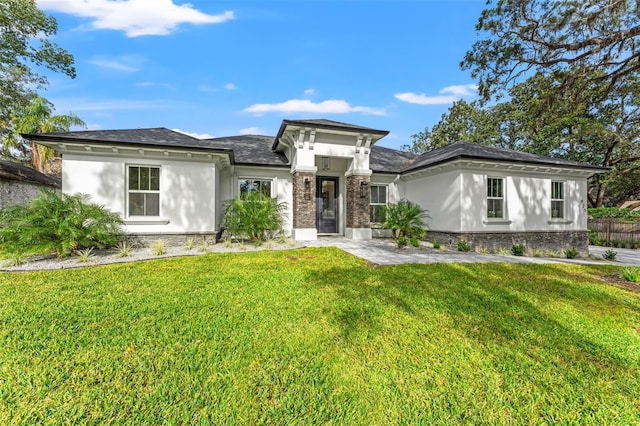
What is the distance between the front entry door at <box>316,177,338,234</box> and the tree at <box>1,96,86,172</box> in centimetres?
1758

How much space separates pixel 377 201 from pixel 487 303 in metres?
9.20

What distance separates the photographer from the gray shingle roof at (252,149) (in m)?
11.8

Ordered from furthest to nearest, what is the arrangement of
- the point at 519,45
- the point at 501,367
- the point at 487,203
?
the point at 487,203, the point at 519,45, the point at 501,367

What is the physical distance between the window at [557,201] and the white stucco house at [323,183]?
0.17ft

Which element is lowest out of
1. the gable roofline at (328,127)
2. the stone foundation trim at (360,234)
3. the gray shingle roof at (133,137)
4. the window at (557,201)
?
the stone foundation trim at (360,234)

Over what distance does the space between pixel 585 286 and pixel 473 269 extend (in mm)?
1997

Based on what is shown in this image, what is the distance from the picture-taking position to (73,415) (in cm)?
212

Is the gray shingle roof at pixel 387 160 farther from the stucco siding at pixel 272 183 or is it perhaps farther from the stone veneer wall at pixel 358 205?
the stucco siding at pixel 272 183

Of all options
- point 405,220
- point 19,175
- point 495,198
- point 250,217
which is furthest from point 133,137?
point 495,198

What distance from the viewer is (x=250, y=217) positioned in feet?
32.2

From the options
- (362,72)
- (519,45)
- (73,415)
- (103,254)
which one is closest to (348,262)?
(73,415)

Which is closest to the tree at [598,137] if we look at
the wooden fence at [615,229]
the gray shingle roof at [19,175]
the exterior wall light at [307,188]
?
the wooden fence at [615,229]

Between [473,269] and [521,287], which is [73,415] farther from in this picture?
[473,269]

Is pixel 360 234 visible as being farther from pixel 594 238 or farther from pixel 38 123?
pixel 38 123
